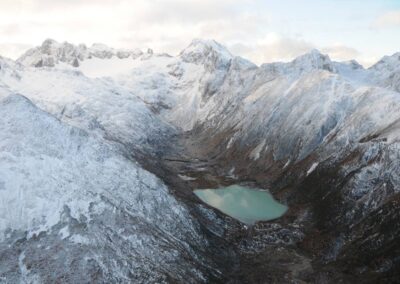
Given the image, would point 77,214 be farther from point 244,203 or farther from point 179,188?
point 244,203

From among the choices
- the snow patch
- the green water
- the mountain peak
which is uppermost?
the mountain peak

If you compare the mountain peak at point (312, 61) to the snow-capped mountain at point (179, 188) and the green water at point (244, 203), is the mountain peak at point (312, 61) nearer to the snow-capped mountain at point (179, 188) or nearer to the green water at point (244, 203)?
the snow-capped mountain at point (179, 188)

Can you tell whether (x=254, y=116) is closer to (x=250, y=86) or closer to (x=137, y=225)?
(x=250, y=86)

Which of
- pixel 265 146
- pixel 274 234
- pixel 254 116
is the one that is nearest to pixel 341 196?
pixel 274 234

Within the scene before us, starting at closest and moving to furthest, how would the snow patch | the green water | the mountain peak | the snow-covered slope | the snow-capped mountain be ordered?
1. the snow-covered slope
2. the snow-capped mountain
3. the green water
4. the snow patch
5. the mountain peak

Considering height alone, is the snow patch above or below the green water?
above

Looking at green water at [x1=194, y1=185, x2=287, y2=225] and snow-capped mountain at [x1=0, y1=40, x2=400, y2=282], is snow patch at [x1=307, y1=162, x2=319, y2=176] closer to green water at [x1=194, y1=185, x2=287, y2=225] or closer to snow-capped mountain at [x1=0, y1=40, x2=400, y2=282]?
snow-capped mountain at [x1=0, y1=40, x2=400, y2=282]

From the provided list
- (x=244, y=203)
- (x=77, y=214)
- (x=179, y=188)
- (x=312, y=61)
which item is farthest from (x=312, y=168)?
(x=312, y=61)

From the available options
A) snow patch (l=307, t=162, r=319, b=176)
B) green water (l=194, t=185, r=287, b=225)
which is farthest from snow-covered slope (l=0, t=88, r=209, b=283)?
snow patch (l=307, t=162, r=319, b=176)
